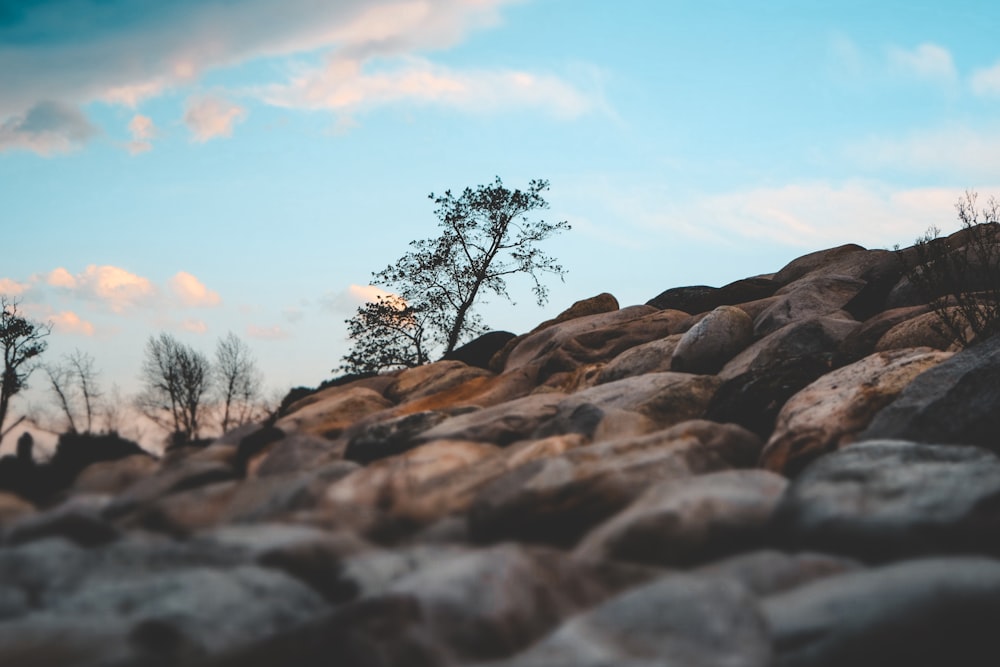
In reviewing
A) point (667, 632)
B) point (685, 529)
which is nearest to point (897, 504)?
point (685, 529)

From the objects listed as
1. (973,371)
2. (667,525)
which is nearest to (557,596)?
(667,525)

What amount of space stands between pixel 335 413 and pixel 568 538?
7.91m

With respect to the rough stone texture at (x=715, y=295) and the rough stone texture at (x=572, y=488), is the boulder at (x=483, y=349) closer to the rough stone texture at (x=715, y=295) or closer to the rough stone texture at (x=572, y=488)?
the rough stone texture at (x=715, y=295)

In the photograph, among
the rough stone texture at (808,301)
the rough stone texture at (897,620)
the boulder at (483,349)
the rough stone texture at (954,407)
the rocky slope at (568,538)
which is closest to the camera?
the rough stone texture at (897,620)

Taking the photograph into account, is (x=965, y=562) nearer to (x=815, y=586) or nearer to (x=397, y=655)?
(x=815, y=586)

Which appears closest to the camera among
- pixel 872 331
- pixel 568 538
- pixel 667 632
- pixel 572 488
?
pixel 667 632

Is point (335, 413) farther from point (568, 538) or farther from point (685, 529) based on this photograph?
point (685, 529)

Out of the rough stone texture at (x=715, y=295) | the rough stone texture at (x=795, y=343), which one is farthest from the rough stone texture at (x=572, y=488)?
the rough stone texture at (x=715, y=295)

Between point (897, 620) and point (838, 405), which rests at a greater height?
point (838, 405)

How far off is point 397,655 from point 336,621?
0.41 metres

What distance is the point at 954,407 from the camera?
7.45m

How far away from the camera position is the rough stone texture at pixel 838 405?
25.7ft

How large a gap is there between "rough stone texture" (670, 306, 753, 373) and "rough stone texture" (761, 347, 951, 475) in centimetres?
400

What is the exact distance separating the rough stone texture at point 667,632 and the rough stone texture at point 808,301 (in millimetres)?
9729
